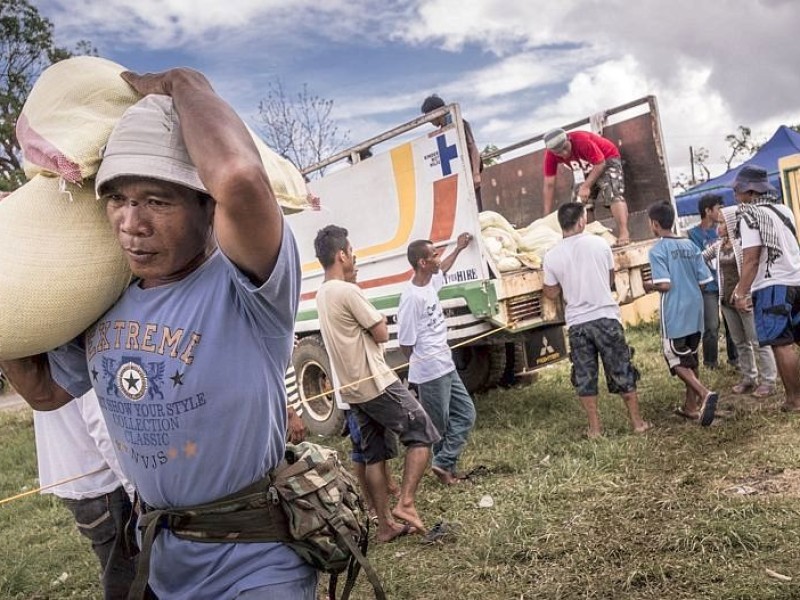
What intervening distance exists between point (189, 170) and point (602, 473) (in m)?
3.67

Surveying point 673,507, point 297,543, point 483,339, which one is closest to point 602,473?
point 673,507

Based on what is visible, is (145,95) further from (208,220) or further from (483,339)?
(483,339)

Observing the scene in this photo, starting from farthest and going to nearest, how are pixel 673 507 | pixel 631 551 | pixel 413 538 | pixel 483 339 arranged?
1. pixel 483 339
2. pixel 413 538
3. pixel 673 507
4. pixel 631 551

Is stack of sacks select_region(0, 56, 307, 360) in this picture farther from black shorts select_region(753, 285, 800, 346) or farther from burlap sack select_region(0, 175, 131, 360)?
black shorts select_region(753, 285, 800, 346)

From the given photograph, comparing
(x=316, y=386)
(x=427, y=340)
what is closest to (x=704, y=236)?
(x=427, y=340)

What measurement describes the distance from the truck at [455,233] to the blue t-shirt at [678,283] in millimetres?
417

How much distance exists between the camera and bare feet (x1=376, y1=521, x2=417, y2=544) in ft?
13.5

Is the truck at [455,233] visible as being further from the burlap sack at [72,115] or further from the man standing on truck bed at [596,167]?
the burlap sack at [72,115]

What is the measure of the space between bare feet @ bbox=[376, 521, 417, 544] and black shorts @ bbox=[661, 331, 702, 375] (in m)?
2.54

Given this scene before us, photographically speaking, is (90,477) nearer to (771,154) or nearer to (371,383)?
(371,383)

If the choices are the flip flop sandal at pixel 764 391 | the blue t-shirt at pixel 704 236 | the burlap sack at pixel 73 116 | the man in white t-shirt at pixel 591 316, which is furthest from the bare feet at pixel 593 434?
the burlap sack at pixel 73 116

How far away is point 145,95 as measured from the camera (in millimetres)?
1594

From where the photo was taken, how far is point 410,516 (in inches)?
162

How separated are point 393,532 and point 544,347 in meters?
2.62
